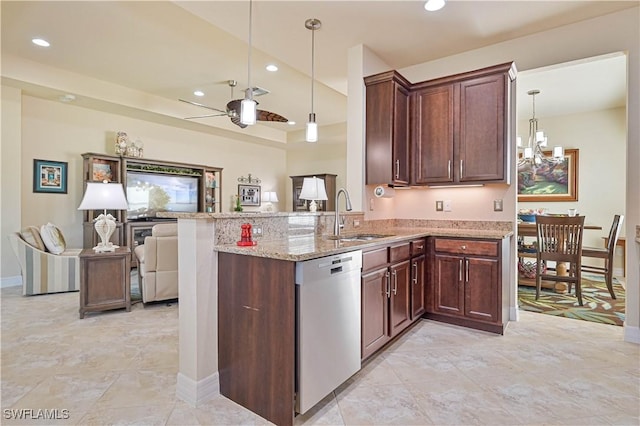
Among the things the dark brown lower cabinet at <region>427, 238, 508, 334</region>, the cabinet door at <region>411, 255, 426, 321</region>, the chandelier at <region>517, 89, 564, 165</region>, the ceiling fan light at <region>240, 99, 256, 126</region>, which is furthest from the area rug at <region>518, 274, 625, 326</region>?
the ceiling fan light at <region>240, 99, 256, 126</region>

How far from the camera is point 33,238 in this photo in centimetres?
422

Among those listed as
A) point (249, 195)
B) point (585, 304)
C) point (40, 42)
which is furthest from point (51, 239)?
point (585, 304)

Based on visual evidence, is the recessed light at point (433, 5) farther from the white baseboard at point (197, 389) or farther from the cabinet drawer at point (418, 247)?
the white baseboard at point (197, 389)

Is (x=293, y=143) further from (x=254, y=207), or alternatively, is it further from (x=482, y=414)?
(x=482, y=414)

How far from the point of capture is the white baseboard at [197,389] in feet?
6.29

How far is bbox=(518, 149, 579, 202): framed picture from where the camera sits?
5734 millimetres

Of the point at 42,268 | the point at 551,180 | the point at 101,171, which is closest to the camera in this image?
the point at 42,268

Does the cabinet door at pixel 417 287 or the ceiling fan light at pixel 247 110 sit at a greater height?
the ceiling fan light at pixel 247 110

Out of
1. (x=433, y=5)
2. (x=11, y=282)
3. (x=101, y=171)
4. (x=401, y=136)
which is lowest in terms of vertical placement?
(x=11, y=282)

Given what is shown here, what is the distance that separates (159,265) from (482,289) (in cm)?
343

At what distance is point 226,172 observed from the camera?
757cm

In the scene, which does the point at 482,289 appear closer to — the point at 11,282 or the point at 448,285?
the point at 448,285

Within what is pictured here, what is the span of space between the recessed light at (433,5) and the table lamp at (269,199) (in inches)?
236

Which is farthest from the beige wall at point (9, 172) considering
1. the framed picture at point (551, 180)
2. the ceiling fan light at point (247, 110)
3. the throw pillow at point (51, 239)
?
the framed picture at point (551, 180)
